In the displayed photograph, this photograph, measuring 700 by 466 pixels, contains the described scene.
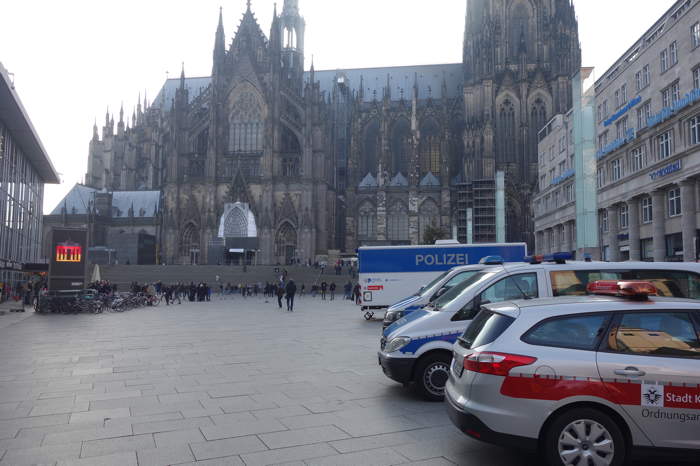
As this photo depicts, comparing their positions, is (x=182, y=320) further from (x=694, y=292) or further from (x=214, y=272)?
(x=214, y=272)

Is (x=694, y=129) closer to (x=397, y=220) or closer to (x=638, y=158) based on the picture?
(x=638, y=158)

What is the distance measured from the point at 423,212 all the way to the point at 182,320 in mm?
43912

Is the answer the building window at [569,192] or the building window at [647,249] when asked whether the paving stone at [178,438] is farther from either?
the building window at [569,192]

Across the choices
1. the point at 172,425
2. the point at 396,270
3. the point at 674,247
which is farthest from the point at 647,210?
the point at 172,425

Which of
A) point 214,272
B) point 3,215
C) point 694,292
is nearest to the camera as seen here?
point 694,292

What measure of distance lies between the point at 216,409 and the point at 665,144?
28.3 meters

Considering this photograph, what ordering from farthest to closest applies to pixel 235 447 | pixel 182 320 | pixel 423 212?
pixel 423 212, pixel 182 320, pixel 235 447

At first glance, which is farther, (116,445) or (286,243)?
(286,243)

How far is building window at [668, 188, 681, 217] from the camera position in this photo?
27891 millimetres

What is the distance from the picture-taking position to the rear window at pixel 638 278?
24.4ft

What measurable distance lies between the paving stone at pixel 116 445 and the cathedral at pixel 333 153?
49.5 metres

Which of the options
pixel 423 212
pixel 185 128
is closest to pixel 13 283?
pixel 185 128

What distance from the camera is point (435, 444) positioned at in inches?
228

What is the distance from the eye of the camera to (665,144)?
93.1 feet
